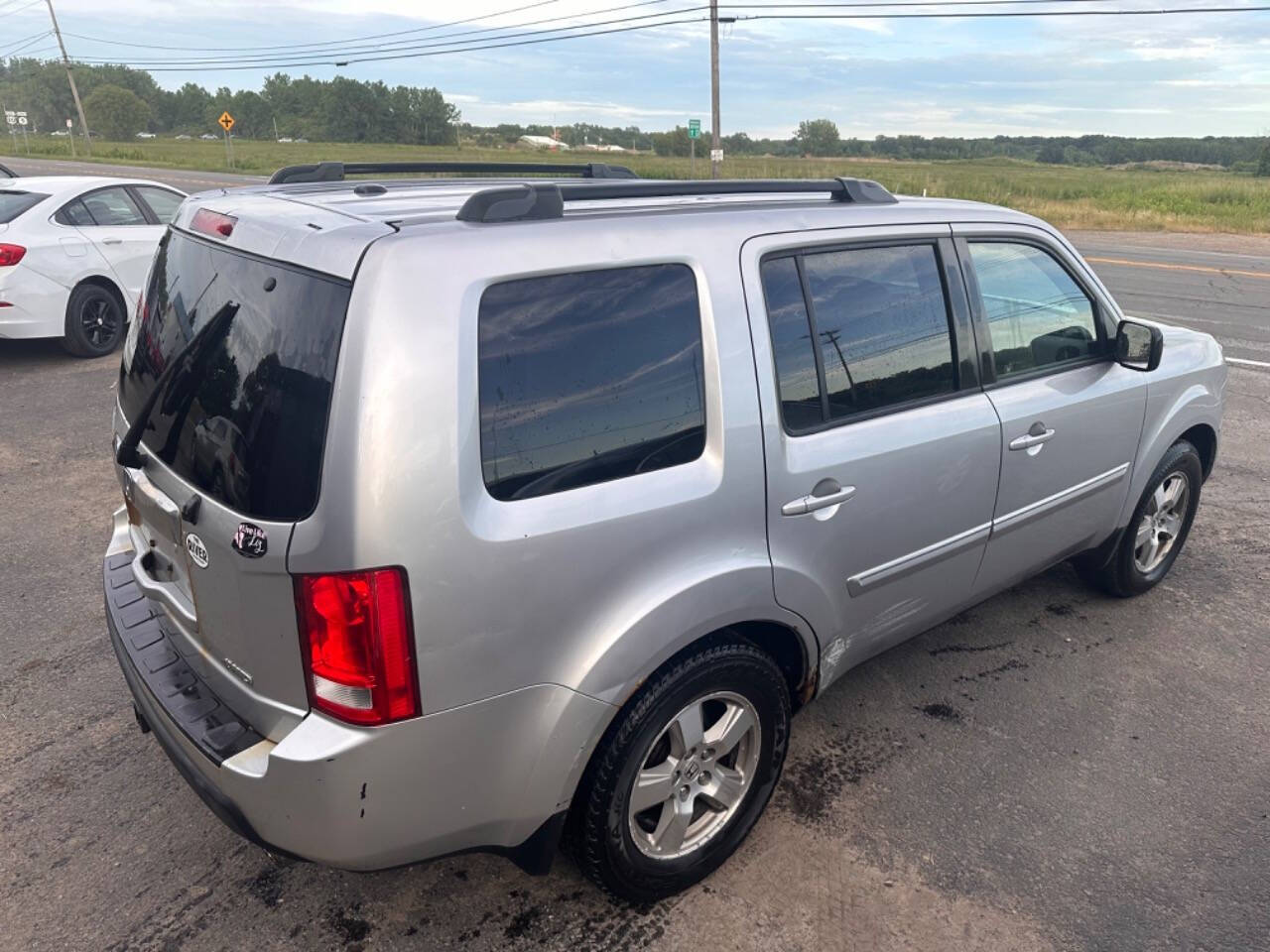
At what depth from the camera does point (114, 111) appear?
3922 inches

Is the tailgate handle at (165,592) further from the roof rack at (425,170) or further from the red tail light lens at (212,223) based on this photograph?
the roof rack at (425,170)

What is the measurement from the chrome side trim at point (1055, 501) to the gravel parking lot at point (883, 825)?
0.71m

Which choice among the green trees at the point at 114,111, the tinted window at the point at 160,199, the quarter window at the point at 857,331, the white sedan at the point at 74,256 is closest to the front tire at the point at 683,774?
the quarter window at the point at 857,331

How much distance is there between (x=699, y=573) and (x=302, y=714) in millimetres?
956

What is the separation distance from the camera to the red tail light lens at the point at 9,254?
7.76 meters

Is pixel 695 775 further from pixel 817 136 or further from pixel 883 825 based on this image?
pixel 817 136

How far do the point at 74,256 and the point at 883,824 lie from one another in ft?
27.3

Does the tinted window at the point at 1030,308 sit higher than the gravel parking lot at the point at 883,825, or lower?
higher

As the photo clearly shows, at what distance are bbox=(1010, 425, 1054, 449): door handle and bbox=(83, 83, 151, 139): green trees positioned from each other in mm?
116877

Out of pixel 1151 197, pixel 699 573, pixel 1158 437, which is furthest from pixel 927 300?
pixel 1151 197

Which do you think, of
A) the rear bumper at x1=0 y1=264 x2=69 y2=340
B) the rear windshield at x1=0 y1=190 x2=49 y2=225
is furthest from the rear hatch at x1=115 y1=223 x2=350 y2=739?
the rear windshield at x1=0 y1=190 x2=49 y2=225

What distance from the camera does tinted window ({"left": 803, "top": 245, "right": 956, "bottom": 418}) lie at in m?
2.72

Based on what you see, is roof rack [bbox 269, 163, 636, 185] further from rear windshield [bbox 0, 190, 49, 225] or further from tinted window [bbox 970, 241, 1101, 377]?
rear windshield [bbox 0, 190, 49, 225]

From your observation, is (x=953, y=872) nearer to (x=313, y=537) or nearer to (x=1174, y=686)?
(x=1174, y=686)
